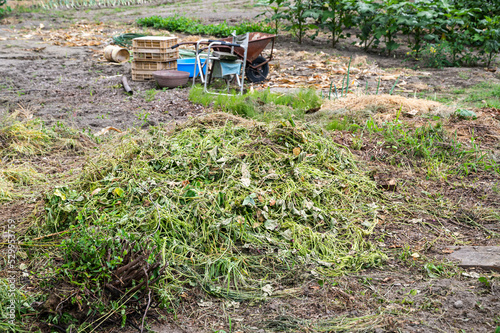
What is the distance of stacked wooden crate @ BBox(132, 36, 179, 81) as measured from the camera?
7910 millimetres

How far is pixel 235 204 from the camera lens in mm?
3359

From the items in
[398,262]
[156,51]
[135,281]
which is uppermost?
[156,51]

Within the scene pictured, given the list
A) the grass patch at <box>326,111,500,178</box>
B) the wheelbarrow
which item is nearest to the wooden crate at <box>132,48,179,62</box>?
the wheelbarrow

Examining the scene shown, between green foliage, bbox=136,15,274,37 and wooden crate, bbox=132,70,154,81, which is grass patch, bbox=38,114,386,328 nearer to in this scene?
wooden crate, bbox=132,70,154,81

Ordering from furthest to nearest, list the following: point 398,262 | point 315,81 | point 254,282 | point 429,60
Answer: point 429,60
point 315,81
point 398,262
point 254,282

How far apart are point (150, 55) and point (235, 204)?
5452 millimetres

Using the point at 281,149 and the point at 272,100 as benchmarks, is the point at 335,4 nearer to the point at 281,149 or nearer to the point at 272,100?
the point at 272,100

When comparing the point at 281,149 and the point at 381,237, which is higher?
the point at 281,149

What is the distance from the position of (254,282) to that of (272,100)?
369 centimetres

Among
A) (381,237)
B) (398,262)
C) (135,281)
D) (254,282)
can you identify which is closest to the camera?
(135,281)

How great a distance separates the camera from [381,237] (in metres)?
3.48

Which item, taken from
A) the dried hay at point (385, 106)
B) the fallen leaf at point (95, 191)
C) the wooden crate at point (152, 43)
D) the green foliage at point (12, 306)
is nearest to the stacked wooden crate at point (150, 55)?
the wooden crate at point (152, 43)

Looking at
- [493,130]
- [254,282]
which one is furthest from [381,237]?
[493,130]

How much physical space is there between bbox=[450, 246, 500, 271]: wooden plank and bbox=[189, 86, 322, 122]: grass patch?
2.63 metres
